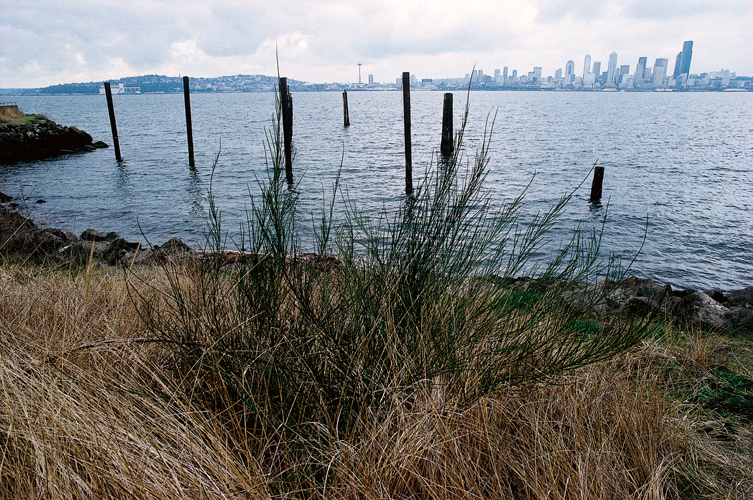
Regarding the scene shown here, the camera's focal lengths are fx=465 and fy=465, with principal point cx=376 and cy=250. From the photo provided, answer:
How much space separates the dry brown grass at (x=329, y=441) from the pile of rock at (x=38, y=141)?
28.8 meters

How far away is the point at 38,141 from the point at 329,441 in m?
32.1

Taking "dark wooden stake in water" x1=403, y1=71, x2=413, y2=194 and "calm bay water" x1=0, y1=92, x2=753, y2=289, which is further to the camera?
"dark wooden stake in water" x1=403, y1=71, x2=413, y2=194

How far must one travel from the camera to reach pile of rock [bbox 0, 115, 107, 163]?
24891 mm

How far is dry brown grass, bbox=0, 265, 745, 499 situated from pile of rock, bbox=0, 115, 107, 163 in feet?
94.4

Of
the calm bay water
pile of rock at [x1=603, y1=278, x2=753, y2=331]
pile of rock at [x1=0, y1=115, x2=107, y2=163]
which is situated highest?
pile of rock at [x1=0, y1=115, x2=107, y2=163]

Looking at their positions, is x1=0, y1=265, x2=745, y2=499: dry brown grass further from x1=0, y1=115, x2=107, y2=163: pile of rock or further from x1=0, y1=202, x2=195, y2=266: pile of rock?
x1=0, y1=115, x2=107, y2=163: pile of rock

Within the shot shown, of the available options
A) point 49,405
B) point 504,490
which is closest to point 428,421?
point 504,490

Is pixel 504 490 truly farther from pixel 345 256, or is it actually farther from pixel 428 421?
pixel 345 256

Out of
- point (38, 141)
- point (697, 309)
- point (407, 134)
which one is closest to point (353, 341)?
point (697, 309)

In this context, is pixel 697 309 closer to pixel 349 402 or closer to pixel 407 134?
pixel 349 402

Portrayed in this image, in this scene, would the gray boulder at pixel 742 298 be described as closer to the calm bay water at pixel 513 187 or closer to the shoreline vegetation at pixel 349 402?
the calm bay water at pixel 513 187

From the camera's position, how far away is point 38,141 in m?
26.6

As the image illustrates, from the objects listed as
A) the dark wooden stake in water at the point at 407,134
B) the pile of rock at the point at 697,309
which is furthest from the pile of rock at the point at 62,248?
the dark wooden stake in water at the point at 407,134

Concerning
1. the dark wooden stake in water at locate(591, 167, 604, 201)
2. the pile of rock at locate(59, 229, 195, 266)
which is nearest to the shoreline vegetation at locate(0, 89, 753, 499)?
the pile of rock at locate(59, 229, 195, 266)
